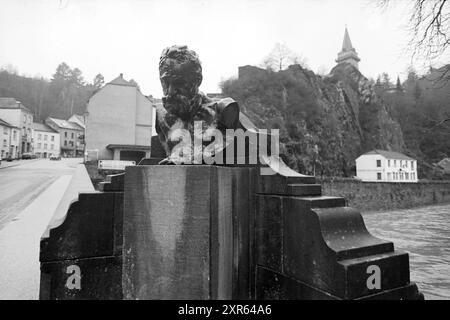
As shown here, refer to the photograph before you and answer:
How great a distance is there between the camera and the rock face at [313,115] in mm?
41094

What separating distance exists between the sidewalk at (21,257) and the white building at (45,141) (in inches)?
2449

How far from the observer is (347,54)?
81250 mm

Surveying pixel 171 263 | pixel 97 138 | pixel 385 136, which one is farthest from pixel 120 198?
pixel 385 136

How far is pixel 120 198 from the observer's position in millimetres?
2803

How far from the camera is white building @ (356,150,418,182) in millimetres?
49875

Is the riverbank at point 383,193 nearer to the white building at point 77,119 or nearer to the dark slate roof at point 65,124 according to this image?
the dark slate roof at point 65,124

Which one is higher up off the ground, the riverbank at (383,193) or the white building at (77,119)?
the white building at (77,119)

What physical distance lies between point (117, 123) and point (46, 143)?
39.2 metres

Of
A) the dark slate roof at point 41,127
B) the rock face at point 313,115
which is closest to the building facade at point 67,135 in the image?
the dark slate roof at point 41,127

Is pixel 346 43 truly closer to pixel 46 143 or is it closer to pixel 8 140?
pixel 46 143

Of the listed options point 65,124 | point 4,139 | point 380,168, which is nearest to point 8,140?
point 4,139

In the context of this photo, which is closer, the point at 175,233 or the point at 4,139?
the point at 175,233

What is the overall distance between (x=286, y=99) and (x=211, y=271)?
146ft
